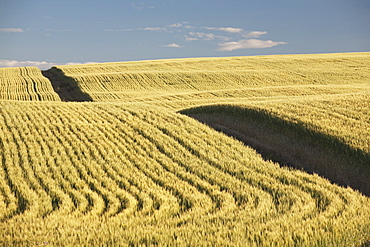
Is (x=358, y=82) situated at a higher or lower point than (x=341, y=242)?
higher

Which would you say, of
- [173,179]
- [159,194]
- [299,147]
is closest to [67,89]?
[299,147]

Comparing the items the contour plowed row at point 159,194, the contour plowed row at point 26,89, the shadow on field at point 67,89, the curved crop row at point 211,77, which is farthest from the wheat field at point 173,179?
the curved crop row at point 211,77

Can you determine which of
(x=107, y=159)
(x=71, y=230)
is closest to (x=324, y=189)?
(x=71, y=230)

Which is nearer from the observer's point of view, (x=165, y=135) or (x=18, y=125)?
(x=165, y=135)

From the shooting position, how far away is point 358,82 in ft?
163

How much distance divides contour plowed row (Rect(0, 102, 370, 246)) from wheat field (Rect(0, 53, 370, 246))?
0.04 metres

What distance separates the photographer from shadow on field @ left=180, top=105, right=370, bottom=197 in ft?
39.1

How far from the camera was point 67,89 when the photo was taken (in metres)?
49.0

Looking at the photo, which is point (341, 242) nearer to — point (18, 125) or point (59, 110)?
point (18, 125)

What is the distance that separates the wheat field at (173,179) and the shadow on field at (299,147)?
0.25ft

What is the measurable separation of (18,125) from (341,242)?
1650 centimetres

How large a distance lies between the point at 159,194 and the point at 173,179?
4.43 ft

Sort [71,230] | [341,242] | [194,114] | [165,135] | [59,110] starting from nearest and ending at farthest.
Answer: [341,242]
[71,230]
[165,135]
[59,110]
[194,114]

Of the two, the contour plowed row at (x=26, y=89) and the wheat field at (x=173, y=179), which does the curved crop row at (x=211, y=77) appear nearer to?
the contour plowed row at (x=26, y=89)
